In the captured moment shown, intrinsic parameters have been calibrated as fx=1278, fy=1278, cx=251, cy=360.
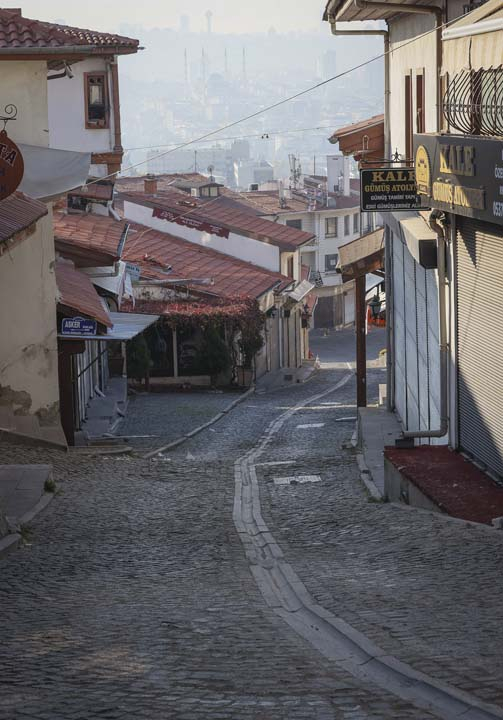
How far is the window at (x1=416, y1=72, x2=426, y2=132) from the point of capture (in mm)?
18062

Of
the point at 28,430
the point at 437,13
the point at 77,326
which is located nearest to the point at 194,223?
the point at 77,326

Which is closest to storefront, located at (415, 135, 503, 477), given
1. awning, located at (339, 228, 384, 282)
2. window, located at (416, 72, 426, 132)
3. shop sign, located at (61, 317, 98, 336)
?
window, located at (416, 72, 426, 132)

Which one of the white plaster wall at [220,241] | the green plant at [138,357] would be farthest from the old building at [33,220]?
the white plaster wall at [220,241]

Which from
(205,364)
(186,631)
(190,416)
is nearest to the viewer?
(186,631)

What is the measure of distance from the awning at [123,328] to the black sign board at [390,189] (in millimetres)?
5573

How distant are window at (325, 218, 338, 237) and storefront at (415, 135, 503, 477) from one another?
221 ft

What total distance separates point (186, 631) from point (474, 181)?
6.54 metres

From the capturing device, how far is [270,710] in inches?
237

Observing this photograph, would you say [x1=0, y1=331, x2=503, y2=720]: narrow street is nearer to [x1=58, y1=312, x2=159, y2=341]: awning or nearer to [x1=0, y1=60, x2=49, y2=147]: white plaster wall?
[x1=58, y1=312, x2=159, y2=341]: awning

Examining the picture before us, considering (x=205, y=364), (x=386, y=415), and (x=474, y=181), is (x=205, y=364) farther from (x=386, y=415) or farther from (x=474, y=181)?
(x=474, y=181)

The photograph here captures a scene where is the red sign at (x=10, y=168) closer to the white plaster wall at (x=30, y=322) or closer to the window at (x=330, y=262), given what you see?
the white plaster wall at (x=30, y=322)

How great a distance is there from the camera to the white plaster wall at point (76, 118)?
30.1m

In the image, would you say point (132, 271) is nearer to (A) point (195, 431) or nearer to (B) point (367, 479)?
(A) point (195, 431)

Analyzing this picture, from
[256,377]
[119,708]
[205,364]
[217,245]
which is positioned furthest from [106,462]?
[217,245]
